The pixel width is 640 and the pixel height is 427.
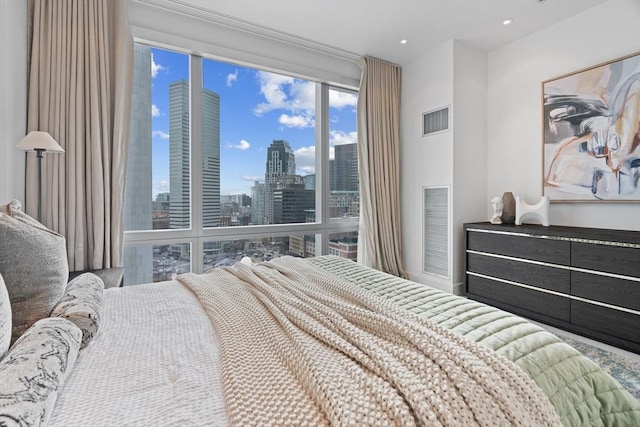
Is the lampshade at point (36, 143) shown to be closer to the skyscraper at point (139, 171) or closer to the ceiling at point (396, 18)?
the skyscraper at point (139, 171)

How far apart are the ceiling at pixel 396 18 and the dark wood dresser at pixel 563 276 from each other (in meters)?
1.98

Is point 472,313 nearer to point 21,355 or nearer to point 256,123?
point 21,355

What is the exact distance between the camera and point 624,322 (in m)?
2.21

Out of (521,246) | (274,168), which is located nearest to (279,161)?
(274,168)

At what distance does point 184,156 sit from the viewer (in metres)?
3.06

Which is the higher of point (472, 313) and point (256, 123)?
point (256, 123)

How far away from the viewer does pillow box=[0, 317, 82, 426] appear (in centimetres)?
56

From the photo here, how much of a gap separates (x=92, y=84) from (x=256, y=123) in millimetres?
1493

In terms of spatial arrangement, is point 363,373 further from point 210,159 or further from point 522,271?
point 210,159

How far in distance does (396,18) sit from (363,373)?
3206mm

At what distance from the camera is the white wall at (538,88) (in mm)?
2629

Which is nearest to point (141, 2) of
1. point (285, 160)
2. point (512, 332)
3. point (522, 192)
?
point (285, 160)

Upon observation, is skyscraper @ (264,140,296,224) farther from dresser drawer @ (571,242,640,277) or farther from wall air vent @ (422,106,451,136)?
dresser drawer @ (571,242,640,277)

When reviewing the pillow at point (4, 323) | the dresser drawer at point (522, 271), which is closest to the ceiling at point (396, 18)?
the dresser drawer at point (522, 271)
